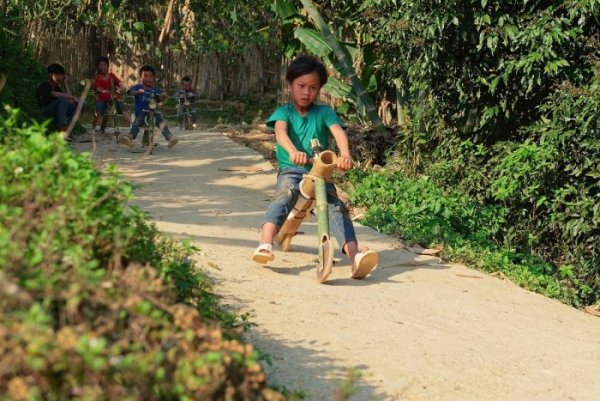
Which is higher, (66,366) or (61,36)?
(61,36)

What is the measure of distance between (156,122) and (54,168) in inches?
381

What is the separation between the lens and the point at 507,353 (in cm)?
516

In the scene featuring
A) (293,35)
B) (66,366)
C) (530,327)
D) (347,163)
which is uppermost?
(293,35)

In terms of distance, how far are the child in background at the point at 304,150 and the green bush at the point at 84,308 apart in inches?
102

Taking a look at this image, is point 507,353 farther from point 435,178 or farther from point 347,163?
point 435,178

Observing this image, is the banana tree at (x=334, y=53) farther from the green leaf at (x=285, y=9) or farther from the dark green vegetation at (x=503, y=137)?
the dark green vegetation at (x=503, y=137)

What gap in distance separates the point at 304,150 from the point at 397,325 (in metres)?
1.77

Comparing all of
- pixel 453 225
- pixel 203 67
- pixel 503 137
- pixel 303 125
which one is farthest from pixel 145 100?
pixel 203 67

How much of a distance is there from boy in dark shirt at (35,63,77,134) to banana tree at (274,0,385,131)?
10.2 ft

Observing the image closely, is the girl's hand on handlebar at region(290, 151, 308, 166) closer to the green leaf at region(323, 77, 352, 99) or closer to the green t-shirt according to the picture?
the green t-shirt

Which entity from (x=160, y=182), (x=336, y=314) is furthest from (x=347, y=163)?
(x=160, y=182)

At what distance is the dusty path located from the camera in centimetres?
442

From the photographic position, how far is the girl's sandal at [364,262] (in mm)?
6121

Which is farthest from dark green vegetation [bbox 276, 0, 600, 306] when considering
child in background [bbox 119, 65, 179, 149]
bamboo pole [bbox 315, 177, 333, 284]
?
child in background [bbox 119, 65, 179, 149]
